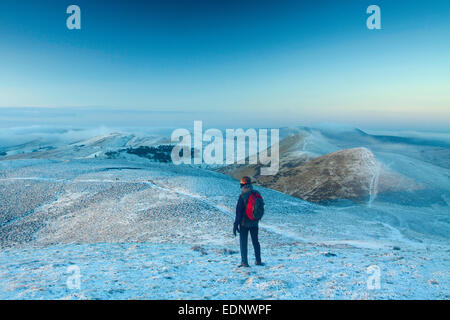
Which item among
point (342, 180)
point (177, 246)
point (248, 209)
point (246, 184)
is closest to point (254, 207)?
point (248, 209)

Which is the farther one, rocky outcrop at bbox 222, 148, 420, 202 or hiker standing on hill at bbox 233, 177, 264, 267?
rocky outcrop at bbox 222, 148, 420, 202

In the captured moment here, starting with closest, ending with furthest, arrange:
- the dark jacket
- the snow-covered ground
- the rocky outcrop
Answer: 1. the snow-covered ground
2. the dark jacket
3. the rocky outcrop

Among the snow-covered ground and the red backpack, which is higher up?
the red backpack

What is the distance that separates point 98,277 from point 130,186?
24.1 m

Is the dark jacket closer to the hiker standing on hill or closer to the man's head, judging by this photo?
the hiker standing on hill

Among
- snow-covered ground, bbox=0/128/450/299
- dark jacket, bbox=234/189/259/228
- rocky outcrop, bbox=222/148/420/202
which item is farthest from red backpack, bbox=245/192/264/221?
rocky outcrop, bbox=222/148/420/202

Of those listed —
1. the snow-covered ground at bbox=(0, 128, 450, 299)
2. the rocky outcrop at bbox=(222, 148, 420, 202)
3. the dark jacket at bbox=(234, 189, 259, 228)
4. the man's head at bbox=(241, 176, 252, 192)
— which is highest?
the man's head at bbox=(241, 176, 252, 192)

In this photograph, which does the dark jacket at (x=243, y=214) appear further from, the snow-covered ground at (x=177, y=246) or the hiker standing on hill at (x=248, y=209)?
the snow-covered ground at (x=177, y=246)

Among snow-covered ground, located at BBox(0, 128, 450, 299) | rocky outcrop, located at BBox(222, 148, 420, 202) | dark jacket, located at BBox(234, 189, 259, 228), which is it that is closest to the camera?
snow-covered ground, located at BBox(0, 128, 450, 299)

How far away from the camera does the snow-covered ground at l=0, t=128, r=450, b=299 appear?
873cm

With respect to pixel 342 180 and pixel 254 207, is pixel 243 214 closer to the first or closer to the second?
pixel 254 207

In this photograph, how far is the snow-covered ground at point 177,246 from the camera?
8734mm

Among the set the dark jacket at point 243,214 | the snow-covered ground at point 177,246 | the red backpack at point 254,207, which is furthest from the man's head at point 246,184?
the snow-covered ground at point 177,246
